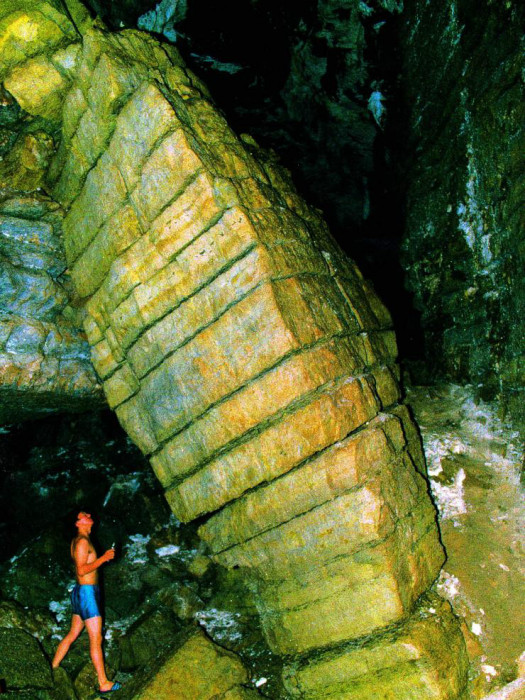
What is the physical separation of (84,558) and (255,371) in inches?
99.8

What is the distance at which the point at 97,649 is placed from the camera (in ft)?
10.4

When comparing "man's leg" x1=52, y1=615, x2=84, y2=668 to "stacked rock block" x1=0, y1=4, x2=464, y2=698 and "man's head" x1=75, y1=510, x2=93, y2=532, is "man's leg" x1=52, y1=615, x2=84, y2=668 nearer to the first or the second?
"man's head" x1=75, y1=510, x2=93, y2=532

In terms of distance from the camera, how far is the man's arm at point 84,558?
11.5ft

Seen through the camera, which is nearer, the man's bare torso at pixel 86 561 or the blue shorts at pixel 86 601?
the blue shorts at pixel 86 601

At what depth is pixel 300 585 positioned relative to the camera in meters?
2.70

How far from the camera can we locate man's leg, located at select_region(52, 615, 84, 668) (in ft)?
10.6

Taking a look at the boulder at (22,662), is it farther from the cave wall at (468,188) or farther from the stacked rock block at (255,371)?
the cave wall at (468,188)

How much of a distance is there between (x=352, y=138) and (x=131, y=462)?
17.3 ft

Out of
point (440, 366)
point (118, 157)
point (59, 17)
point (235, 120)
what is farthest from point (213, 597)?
point (235, 120)

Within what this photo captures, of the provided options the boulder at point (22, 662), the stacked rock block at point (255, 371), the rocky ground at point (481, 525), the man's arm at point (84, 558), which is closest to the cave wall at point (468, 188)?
the rocky ground at point (481, 525)

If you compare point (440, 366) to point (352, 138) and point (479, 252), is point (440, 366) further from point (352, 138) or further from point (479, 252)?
point (352, 138)

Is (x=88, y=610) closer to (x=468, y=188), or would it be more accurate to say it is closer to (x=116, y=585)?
(x=116, y=585)

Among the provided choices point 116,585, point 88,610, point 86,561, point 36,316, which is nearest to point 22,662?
point 88,610

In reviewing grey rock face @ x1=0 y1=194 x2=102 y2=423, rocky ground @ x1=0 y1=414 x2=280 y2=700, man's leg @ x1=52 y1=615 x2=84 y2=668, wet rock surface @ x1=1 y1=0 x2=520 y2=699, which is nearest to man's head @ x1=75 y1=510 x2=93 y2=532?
rocky ground @ x1=0 y1=414 x2=280 y2=700
